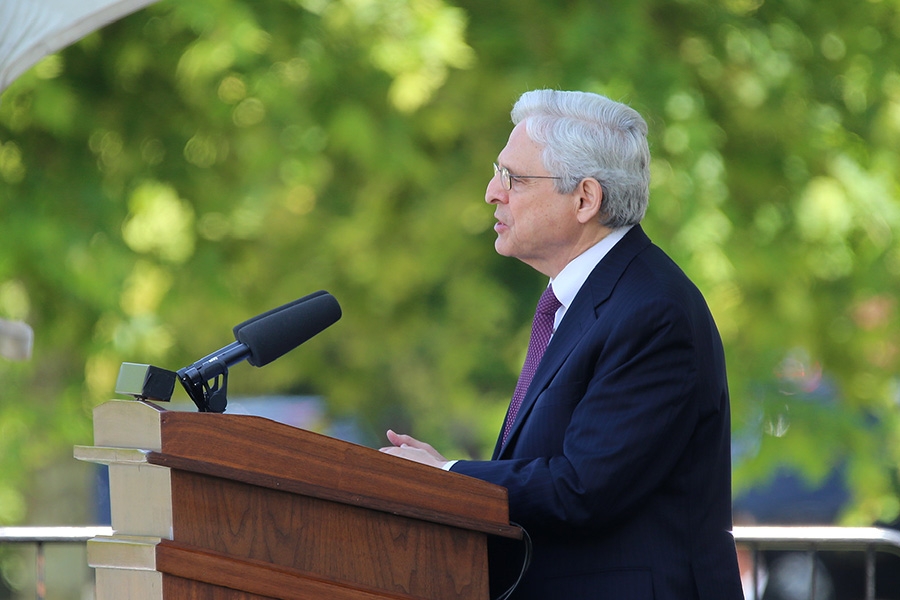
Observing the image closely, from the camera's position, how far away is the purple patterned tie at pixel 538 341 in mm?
2426

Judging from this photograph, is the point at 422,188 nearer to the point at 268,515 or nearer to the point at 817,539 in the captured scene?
the point at 817,539

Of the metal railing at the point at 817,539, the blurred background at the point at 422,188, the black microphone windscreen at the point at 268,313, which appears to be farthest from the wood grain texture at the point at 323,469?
the blurred background at the point at 422,188

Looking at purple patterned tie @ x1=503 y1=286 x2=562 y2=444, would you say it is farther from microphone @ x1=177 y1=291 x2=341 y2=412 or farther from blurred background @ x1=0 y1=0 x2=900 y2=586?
blurred background @ x1=0 y1=0 x2=900 y2=586

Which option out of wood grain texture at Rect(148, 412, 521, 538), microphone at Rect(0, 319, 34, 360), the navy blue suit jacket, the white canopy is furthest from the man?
microphone at Rect(0, 319, 34, 360)

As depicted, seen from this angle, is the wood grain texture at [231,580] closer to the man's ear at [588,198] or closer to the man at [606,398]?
the man at [606,398]

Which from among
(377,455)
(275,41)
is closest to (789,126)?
(275,41)

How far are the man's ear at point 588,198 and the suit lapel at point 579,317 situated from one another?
9cm

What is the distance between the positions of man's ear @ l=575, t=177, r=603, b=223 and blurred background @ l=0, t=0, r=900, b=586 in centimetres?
287

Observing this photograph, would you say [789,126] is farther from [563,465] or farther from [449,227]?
[563,465]

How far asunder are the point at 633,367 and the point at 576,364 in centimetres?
13

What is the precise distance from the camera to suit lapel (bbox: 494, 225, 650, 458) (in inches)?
88.5

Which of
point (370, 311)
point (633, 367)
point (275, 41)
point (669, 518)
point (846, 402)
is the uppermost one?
point (275, 41)

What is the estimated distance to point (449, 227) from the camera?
632cm

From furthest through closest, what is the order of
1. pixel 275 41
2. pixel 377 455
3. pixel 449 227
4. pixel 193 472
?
pixel 449 227, pixel 275 41, pixel 377 455, pixel 193 472
